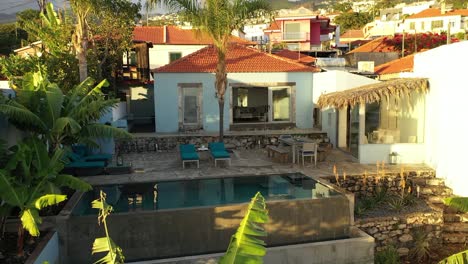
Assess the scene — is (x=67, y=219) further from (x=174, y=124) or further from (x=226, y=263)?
Answer: (x=174, y=124)

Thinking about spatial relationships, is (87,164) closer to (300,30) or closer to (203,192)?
(203,192)

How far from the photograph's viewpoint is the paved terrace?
1562 centimetres

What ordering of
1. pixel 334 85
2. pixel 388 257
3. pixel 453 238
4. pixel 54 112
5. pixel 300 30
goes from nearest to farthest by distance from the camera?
pixel 54 112 → pixel 388 257 → pixel 453 238 → pixel 334 85 → pixel 300 30

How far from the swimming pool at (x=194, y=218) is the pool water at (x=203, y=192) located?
0.03 meters

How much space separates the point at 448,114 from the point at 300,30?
1492 inches

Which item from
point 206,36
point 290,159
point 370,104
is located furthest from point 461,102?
point 206,36

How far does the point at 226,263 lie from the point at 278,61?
19.9 meters

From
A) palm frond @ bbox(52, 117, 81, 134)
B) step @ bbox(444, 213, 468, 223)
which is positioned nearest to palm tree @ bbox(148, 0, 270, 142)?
palm frond @ bbox(52, 117, 81, 134)

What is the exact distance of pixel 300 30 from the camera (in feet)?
171

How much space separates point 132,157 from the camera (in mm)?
19953

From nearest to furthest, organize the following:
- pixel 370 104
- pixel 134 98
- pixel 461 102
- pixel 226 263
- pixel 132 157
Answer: pixel 226 263 < pixel 461 102 < pixel 370 104 < pixel 132 157 < pixel 134 98

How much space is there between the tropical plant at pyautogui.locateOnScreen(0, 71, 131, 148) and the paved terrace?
2341mm

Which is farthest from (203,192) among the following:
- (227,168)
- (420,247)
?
(420,247)

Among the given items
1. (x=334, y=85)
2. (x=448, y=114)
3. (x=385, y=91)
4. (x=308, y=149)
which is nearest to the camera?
(x=448, y=114)
